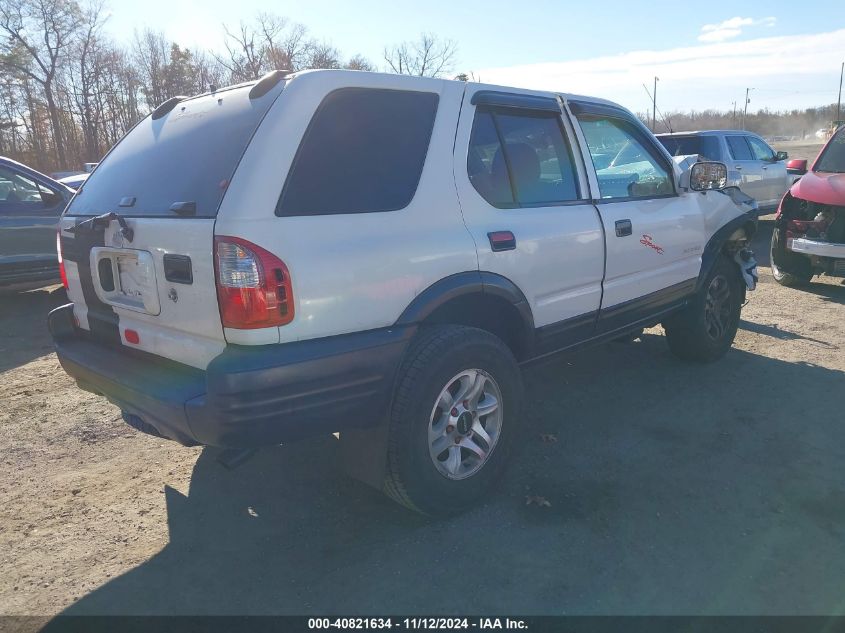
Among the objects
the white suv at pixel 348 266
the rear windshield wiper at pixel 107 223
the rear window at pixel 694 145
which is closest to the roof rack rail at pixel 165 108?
the white suv at pixel 348 266

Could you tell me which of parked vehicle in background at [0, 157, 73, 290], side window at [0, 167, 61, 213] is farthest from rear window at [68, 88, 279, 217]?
side window at [0, 167, 61, 213]

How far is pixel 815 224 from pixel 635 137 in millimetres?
4181

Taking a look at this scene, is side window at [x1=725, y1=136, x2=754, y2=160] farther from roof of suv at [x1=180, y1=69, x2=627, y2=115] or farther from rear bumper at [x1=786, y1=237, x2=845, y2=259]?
roof of suv at [x1=180, y1=69, x2=627, y2=115]

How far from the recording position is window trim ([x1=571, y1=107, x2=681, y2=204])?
367 centimetres

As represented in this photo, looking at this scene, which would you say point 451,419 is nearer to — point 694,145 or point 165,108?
point 165,108

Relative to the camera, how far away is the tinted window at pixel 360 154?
7.85ft

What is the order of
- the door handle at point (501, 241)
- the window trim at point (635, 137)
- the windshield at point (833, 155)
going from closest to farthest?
the door handle at point (501, 241), the window trim at point (635, 137), the windshield at point (833, 155)

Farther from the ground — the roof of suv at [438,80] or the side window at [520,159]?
the roof of suv at [438,80]

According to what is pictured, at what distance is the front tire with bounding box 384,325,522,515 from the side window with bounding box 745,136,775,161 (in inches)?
439

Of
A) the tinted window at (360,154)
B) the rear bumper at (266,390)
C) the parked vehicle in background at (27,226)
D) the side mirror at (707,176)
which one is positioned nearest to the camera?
the rear bumper at (266,390)

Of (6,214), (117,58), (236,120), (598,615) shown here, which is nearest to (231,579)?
(598,615)

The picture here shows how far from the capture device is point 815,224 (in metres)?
6.98

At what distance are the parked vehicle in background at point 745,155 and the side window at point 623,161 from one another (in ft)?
21.4

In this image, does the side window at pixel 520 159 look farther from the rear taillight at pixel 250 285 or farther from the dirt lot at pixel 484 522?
the dirt lot at pixel 484 522
